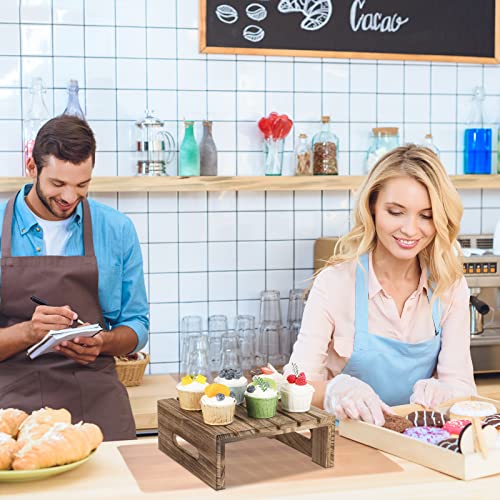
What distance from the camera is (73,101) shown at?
3.40 meters

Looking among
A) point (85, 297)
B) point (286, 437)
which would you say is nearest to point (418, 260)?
point (286, 437)

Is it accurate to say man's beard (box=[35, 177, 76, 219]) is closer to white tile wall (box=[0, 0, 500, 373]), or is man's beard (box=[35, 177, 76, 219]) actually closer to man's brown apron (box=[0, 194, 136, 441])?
man's brown apron (box=[0, 194, 136, 441])

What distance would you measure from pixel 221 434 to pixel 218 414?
0.20 feet

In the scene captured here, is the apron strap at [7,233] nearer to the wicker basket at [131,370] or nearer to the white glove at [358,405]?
the wicker basket at [131,370]

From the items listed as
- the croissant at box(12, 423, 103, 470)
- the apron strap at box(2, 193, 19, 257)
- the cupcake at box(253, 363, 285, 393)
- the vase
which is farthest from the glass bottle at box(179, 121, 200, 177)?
the croissant at box(12, 423, 103, 470)

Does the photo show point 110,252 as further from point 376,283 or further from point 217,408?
point 217,408

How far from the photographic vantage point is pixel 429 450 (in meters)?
1.75

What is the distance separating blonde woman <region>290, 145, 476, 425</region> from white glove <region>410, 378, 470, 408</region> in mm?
135

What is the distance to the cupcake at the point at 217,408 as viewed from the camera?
1670 mm

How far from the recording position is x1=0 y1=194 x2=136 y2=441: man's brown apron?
266 centimetres

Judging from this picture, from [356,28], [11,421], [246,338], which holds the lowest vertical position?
[246,338]

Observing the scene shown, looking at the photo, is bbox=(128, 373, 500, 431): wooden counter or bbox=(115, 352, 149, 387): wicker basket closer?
bbox=(128, 373, 500, 431): wooden counter

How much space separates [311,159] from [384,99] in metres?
0.44

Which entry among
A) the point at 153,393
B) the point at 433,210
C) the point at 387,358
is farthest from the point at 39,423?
the point at 153,393
